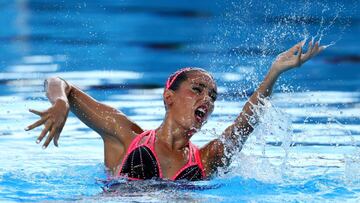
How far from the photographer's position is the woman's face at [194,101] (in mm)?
4227

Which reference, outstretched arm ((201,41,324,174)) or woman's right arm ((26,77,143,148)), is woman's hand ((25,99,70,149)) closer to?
woman's right arm ((26,77,143,148))

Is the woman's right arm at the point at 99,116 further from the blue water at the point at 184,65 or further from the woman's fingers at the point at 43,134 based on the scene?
the woman's fingers at the point at 43,134

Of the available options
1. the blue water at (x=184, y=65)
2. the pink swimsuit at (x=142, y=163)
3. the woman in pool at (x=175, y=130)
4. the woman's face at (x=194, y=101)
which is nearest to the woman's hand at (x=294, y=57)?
the woman in pool at (x=175, y=130)

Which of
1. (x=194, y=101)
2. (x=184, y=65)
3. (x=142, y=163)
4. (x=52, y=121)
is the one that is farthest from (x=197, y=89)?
(x=184, y=65)

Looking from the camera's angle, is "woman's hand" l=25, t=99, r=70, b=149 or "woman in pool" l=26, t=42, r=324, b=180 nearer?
"woman's hand" l=25, t=99, r=70, b=149

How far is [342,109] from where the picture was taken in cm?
682

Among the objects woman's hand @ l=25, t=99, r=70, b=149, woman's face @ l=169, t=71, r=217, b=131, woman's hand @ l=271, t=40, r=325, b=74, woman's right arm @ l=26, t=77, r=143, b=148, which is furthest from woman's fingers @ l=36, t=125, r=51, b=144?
woman's hand @ l=271, t=40, r=325, b=74

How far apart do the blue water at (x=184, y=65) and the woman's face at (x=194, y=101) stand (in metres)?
0.31

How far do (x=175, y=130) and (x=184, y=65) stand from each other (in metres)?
4.23

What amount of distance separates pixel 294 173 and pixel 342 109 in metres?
2.02

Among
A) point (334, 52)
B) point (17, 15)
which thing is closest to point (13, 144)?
point (334, 52)

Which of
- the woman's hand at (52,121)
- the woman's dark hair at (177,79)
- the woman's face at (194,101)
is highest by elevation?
the woman's dark hair at (177,79)

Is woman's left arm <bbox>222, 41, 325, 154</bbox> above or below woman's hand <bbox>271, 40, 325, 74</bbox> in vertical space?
below

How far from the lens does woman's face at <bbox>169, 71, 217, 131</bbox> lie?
13.9 feet
